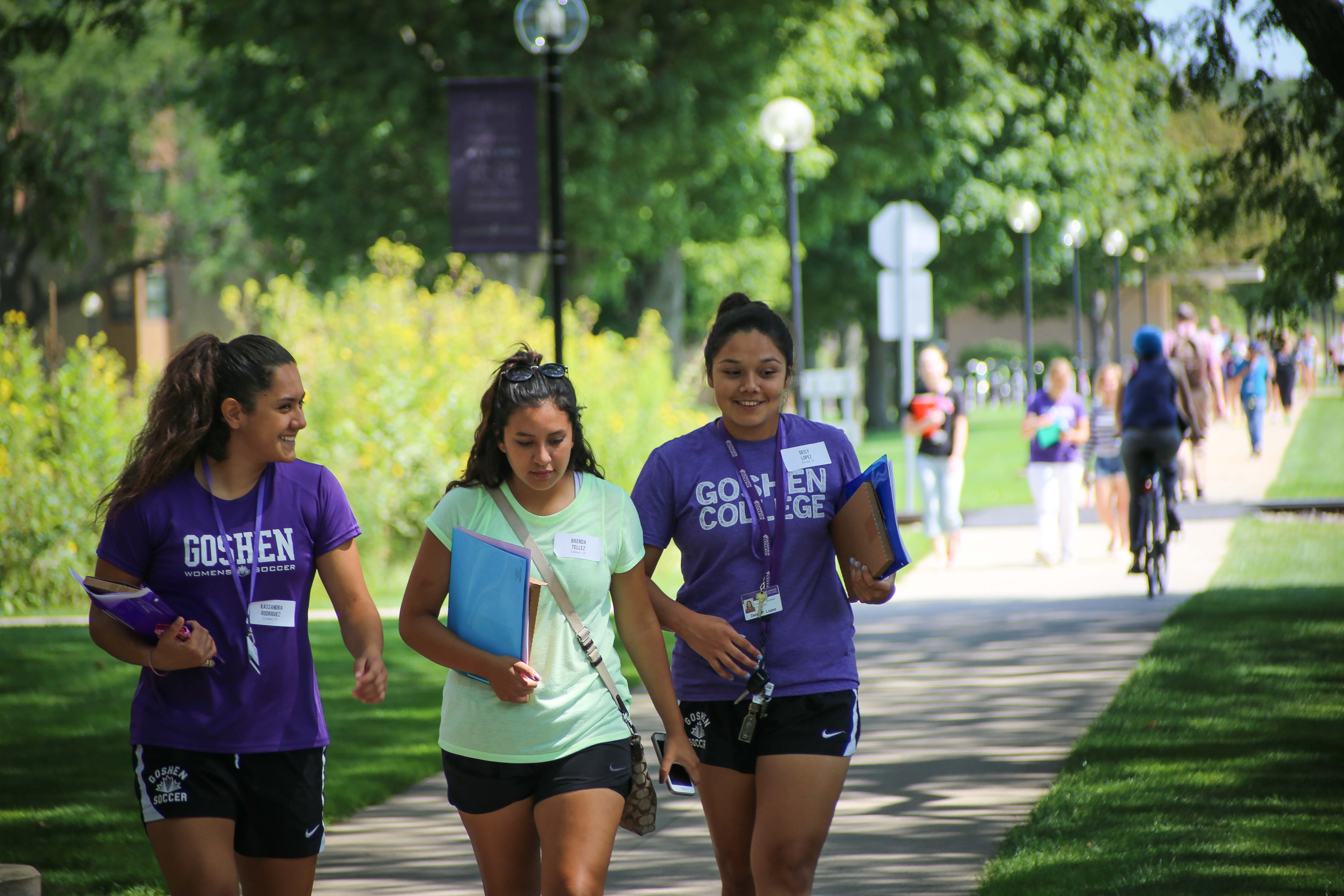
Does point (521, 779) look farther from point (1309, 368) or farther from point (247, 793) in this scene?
point (1309, 368)

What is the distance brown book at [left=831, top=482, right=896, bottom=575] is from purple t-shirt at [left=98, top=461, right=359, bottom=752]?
135 cm

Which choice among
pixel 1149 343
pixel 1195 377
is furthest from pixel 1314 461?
pixel 1149 343

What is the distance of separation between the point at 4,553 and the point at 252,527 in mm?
10584

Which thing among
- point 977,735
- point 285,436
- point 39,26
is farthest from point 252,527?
point 39,26

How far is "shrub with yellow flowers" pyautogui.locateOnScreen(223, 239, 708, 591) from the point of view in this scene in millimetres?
13977

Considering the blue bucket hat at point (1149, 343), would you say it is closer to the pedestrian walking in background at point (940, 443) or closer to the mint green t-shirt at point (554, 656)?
the pedestrian walking in background at point (940, 443)

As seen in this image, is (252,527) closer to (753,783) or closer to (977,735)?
(753,783)

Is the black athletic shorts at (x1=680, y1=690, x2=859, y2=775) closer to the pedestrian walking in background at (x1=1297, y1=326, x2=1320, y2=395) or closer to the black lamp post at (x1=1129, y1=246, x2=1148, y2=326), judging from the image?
the black lamp post at (x1=1129, y1=246, x2=1148, y2=326)

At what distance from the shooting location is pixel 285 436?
374 cm

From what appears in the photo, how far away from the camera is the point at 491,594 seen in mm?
3605

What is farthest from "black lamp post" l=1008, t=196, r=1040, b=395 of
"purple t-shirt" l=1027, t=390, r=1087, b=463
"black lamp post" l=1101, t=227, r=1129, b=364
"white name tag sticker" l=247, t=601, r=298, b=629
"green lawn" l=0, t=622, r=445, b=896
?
"white name tag sticker" l=247, t=601, r=298, b=629

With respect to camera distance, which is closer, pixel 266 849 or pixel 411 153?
pixel 266 849

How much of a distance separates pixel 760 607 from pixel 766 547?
15cm

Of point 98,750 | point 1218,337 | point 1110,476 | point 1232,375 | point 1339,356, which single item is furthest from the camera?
point 1339,356
